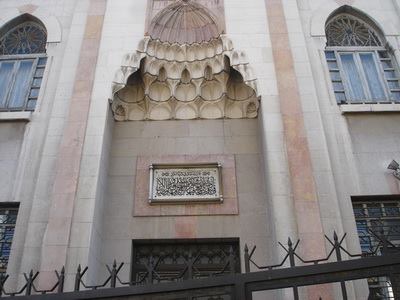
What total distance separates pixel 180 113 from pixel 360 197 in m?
3.66

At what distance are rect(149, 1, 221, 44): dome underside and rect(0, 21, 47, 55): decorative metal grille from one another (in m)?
2.40

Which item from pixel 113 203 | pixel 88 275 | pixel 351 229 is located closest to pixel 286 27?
pixel 351 229

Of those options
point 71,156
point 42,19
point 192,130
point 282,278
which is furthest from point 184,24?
point 282,278

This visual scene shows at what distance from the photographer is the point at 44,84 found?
862cm

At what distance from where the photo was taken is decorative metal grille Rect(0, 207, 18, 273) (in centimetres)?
720

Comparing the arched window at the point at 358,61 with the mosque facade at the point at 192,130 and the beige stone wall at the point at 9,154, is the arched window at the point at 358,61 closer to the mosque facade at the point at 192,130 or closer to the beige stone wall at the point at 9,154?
the mosque facade at the point at 192,130

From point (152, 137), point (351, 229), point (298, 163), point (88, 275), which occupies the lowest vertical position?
point (88, 275)

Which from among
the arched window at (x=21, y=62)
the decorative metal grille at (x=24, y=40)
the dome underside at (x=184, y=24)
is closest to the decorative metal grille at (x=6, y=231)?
the arched window at (x=21, y=62)

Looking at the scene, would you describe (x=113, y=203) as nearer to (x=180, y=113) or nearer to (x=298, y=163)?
(x=180, y=113)

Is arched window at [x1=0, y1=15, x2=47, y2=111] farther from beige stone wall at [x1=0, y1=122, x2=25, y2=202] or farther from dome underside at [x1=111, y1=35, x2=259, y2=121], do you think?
dome underside at [x1=111, y1=35, x2=259, y2=121]

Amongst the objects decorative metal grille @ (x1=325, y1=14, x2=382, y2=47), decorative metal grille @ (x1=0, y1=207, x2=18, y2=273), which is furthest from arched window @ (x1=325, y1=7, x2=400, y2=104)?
decorative metal grille @ (x1=0, y1=207, x2=18, y2=273)

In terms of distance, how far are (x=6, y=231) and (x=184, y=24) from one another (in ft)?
17.8

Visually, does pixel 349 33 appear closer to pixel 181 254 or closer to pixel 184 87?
pixel 184 87

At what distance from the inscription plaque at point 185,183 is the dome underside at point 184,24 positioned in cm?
279
